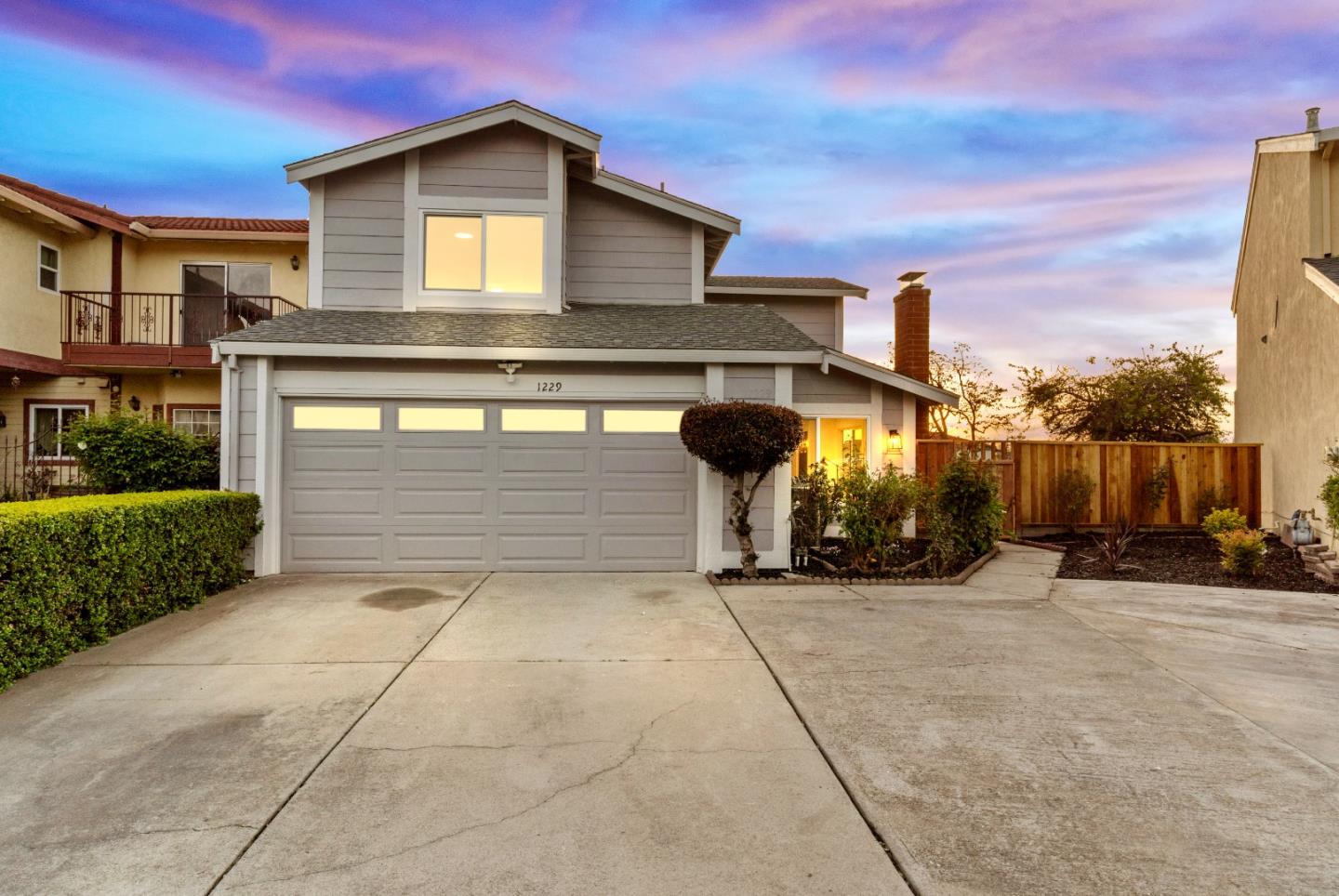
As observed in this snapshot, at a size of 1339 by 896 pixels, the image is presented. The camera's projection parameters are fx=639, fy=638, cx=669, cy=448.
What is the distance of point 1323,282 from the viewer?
29.3 feet

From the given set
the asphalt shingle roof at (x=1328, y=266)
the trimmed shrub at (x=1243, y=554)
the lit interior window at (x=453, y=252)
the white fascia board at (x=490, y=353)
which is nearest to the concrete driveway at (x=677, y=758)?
the trimmed shrub at (x=1243, y=554)

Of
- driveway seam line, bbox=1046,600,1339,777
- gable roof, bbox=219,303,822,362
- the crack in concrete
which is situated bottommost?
driveway seam line, bbox=1046,600,1339,777

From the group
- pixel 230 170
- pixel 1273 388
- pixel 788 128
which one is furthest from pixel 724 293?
pixel 230 170

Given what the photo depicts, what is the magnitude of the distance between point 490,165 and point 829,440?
7128 mm

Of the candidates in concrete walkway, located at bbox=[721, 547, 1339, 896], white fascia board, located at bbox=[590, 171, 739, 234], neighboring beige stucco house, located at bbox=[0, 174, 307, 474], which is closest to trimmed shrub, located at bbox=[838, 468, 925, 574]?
concrete walkway, located at bbox=[721, 547, 1339, 896]

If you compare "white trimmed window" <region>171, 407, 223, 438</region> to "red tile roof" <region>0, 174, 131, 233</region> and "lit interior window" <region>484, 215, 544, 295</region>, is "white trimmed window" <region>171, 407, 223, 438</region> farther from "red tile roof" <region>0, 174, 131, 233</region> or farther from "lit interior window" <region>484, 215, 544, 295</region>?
"lit interior window" <region>484, 215, 544, 295</region>

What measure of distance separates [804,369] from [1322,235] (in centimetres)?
828

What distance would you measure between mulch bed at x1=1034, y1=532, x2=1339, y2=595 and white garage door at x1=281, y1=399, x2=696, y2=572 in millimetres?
5627

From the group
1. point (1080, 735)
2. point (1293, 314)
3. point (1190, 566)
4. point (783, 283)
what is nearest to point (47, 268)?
point (783, 283)

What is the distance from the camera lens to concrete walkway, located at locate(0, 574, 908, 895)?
239 centimetres

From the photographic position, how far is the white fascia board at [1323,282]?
28.3ft

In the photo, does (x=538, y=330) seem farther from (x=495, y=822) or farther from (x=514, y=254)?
(x=495, y=822)

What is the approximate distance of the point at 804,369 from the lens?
35.1 feet

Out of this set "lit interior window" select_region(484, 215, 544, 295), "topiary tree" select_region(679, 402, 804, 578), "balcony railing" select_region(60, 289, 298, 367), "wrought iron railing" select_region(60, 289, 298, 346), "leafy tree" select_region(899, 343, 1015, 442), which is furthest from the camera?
"leafy tree" select_region(899, 343, 1015, 442)
